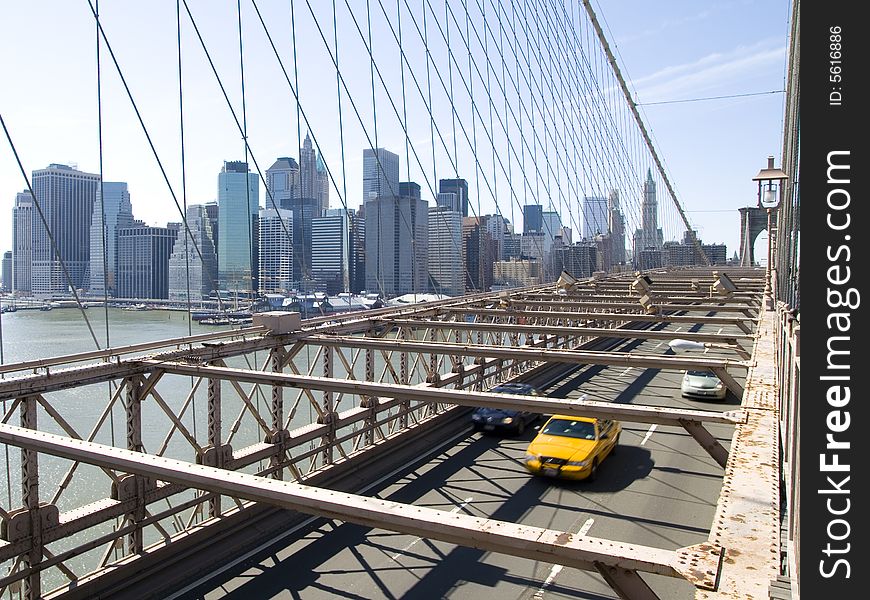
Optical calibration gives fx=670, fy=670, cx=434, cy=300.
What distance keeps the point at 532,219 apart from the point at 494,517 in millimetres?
39976

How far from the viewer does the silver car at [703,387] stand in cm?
2108

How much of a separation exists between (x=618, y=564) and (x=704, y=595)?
20.0 inches

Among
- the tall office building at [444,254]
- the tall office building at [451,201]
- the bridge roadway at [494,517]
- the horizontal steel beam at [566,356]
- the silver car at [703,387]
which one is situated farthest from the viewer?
the tall office building at [451,201]

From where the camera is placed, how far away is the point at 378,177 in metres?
23.3

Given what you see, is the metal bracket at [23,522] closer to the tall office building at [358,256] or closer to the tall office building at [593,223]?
the tall office building at [358,256]

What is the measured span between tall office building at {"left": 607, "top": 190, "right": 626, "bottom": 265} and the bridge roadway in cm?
5095

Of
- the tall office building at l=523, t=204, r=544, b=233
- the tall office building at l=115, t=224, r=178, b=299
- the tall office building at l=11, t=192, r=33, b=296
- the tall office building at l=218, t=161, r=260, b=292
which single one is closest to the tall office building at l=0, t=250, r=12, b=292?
the tall office building at l=11, t=192, r=33, b=296

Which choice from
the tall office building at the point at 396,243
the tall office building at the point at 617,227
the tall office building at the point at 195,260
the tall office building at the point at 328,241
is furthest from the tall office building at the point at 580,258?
the tall office building at the point at 195,260

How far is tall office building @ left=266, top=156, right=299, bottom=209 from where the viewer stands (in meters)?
20.1

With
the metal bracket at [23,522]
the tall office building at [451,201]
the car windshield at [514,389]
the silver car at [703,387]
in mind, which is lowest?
the silver car at [703,387]

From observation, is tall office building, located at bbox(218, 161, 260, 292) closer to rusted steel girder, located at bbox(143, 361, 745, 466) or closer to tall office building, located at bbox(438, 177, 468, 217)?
rusted steel girder, located at bbox(143, 361, 745, 466)

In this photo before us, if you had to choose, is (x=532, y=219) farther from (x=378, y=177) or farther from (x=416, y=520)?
(x=416, y=520)

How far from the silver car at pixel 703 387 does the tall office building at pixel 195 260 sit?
47.6ft

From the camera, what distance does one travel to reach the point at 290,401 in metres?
25.4
